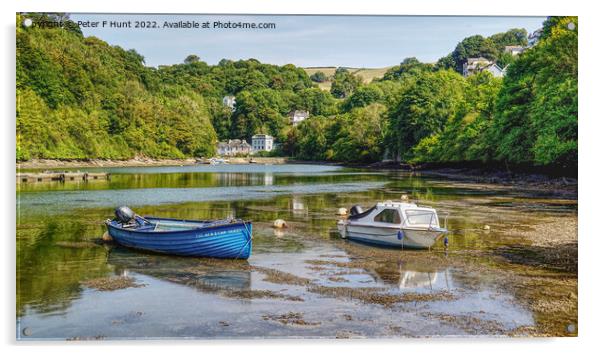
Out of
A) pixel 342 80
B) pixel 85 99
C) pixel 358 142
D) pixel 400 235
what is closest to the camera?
pixel 400 235

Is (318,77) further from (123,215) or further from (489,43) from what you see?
(123,215)

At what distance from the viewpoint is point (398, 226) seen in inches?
710

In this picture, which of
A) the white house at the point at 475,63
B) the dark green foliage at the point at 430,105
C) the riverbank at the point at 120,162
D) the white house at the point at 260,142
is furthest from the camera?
the dark green foliage at the point at 430,105

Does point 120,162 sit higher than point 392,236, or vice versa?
point 120,162

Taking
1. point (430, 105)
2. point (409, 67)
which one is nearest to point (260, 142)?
point (430, 105)

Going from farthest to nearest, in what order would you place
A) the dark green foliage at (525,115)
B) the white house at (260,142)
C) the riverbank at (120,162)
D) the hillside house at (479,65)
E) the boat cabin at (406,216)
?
the white house at (260,142) → the hillside house at (479,65) → the riverbank at (120,162) → the dark green foliage at (525,115) → the boat cabin at (406,216)

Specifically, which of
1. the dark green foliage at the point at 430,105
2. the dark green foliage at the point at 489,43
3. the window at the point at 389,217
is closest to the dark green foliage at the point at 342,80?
the dark green foliage at the point at 489,43

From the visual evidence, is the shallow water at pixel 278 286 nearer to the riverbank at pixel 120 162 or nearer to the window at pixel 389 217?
the window at pixel 389 217

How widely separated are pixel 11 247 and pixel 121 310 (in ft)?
7.74

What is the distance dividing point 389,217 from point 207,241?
5.79 m

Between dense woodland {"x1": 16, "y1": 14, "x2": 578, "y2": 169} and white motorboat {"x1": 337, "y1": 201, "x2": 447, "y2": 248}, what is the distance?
455 cm

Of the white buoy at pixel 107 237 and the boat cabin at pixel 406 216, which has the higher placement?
the boat cabin at pixel 406 216

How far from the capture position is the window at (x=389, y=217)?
18391 millimetres

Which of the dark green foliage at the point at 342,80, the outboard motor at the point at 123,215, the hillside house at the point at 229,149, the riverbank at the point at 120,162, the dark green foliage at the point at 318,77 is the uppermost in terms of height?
the dark green foliage at the point at 342,80
